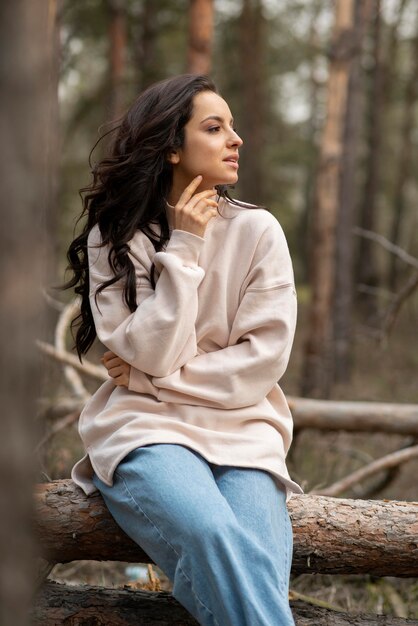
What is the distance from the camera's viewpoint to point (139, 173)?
2.99 meters

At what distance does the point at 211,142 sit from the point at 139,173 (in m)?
0.28

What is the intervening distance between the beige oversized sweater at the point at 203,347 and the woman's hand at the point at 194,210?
42mm

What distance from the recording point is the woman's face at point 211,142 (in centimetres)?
295

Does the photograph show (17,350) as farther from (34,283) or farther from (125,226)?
(125,226)

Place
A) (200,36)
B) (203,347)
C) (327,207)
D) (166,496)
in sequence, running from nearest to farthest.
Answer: (166,496) → (203,347) → (200,36) → (327,207)

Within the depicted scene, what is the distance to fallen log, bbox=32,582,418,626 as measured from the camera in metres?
2.80

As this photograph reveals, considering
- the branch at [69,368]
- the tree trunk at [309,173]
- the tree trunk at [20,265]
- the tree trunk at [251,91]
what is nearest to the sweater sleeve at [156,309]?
the tree trunk at [20,265]

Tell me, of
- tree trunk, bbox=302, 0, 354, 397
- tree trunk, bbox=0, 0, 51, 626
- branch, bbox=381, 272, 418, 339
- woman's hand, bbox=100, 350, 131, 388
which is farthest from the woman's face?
tree trunk, bbox=302, 0, 354, 397

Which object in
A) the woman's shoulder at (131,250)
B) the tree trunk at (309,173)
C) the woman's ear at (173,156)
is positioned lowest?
the tree trunk at (309,173)

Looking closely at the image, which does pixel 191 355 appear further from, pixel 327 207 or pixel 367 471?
pixel 327 207

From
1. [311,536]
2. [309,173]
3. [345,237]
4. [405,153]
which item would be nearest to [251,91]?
[345,237]

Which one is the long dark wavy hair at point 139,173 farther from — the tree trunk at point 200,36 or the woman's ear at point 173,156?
the tree trunk at point 200,36

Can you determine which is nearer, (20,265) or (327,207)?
(20,265)

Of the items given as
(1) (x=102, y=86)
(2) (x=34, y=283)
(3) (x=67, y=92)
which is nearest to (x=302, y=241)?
(3) (x=67, y=92)
